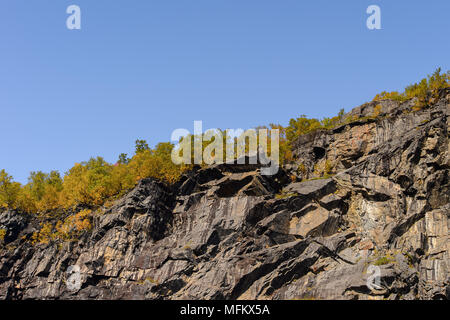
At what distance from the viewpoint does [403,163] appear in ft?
181

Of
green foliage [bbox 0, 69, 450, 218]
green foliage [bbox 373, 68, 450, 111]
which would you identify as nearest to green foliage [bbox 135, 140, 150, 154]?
green foliage [bbox 0, 69, 450, 218]

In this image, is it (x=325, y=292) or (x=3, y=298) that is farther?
(x=3, y=298)

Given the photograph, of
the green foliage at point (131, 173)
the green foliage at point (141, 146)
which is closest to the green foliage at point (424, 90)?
the green foliage at point (131, 173)

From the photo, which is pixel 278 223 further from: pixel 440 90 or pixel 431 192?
pixel 440 90

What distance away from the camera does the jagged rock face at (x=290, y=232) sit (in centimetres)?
4962

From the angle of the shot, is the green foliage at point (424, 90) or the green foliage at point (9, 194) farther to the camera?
the green foliage at point (9, 194)

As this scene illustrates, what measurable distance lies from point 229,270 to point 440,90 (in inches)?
1242

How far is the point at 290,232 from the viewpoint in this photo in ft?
183

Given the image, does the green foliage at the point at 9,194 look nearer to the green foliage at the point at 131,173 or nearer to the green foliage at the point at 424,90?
the green foliage at the point at 131,173

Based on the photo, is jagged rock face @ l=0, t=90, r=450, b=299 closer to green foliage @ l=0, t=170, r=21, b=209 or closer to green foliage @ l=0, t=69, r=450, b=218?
green foliage @ l=0, t=69, r=450, b=218

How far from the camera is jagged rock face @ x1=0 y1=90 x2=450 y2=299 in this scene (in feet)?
163

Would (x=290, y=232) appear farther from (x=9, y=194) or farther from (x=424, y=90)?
(x=9, y=194)
